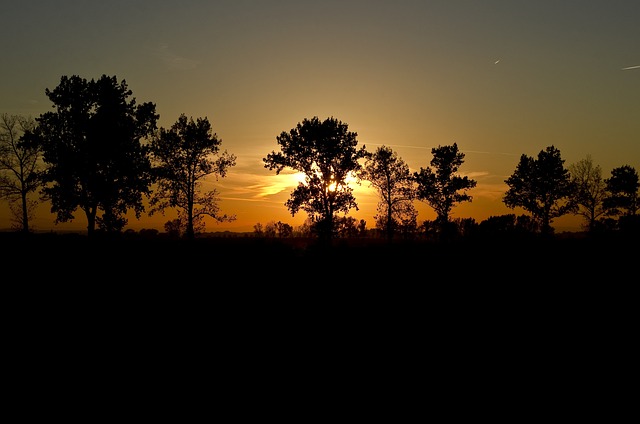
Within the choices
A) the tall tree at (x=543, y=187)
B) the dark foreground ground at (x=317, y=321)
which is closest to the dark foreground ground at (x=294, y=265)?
the dark foreground ground at (x=317, y=321)

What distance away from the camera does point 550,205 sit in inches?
2591

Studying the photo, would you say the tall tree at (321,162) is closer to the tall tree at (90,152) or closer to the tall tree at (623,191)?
the tall tree at (90,152)

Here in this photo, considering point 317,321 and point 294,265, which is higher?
point 294,265

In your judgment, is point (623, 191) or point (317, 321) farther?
point (623, 191)

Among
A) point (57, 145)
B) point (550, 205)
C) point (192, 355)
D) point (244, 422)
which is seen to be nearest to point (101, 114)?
point (57, 145)

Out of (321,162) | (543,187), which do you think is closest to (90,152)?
(321,162)

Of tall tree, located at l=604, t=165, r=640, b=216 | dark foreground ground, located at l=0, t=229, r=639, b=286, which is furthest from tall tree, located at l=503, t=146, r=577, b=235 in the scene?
dark foreground ground, located at l=0, t=229, r=639, b=286

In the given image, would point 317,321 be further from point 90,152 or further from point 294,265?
point 90,152

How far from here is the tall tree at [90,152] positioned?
39.1 meters

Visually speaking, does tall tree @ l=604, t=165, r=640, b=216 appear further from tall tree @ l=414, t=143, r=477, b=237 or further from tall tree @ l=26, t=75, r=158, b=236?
tall tree @ l=26, t=75, r=158, b=236

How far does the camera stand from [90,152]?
129 ft

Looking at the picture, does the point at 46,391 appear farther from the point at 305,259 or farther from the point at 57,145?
the point at 57,145

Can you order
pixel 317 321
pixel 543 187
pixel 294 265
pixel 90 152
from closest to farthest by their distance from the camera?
pixel 317 321 < pixel 294 265 < pixel 90 152 < pixel 543 187

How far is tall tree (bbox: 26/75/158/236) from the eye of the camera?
128ft
